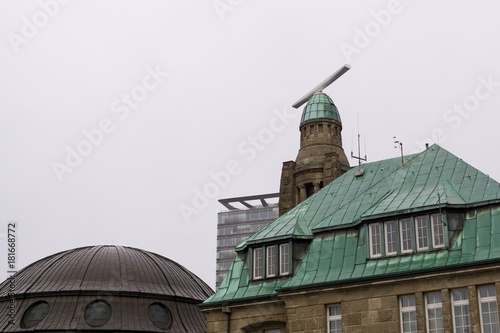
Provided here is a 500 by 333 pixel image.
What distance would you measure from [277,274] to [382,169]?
28.2ft

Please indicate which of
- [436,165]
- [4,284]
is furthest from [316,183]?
[4,284]

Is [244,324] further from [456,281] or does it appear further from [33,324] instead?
[33,324]

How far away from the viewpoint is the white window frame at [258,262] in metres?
38.3

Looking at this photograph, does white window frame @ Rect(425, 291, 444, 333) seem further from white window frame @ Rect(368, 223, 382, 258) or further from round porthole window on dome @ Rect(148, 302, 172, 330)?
round porthole window on dome @ Rect(148, 302, 172, 330)

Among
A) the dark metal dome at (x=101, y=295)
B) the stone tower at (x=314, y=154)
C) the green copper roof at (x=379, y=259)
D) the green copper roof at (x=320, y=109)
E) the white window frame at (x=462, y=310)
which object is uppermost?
the green copper roof at (x=320, y=109)

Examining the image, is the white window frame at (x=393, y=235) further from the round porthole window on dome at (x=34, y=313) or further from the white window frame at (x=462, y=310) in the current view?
the round porthole window on dome at (x=34, y=313)

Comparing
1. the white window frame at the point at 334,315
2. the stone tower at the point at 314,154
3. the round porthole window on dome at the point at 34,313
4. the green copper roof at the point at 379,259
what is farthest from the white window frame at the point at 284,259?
the round porthole window on dome at the point at 34,313

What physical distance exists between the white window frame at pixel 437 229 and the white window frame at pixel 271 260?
27.1 feet

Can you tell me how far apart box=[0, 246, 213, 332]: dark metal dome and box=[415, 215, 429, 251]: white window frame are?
138 ft

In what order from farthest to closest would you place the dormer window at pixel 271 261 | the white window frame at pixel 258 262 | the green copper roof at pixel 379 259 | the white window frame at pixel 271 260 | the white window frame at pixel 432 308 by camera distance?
the white window frame at pixel 258 262
the white window frame at pixel 271 260
the dormer window at pixel 271 261
the green copper roof at pixel 379 259
the white window frame at pixel 432 308

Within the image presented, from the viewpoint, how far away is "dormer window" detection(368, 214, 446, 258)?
3288 centimetres

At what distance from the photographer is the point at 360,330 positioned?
32.8 meters

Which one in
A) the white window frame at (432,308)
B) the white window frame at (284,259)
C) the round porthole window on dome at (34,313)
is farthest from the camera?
the round porthole window on dome at (34,313)

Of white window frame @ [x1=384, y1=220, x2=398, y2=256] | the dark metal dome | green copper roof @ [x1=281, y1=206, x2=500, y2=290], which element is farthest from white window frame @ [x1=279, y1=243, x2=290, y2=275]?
the dark metal dome
